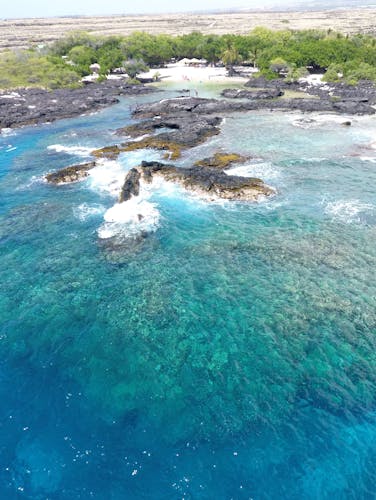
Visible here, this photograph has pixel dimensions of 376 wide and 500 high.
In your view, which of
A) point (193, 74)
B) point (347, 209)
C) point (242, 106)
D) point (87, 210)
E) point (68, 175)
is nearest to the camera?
point (347, 209)

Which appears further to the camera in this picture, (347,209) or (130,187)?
(130,187)

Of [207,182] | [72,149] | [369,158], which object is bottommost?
[72,149]

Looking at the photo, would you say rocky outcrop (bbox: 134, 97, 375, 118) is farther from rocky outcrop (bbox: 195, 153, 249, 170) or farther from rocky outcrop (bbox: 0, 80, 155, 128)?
rocky outcrop (bbox: 195, 153, 249, 170)

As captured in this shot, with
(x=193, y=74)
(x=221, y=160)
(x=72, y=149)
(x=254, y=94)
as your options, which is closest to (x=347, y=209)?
(x=221, y=160)

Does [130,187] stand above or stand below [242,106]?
above

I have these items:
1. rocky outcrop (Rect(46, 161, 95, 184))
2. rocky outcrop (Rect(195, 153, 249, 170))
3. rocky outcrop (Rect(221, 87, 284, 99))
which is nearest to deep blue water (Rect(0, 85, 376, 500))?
rocky outcrop (Rect(46, 161, 95, 184))

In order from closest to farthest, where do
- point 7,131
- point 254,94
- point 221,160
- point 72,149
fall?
1. point 221,160
2. point 72,149
3. point 7,131
4. point 254,94

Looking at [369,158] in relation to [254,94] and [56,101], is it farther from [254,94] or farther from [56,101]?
[56,101]

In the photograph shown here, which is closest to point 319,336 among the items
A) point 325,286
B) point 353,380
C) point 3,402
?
point 353,380

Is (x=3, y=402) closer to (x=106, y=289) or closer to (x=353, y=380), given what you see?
(x=106, y=289)
